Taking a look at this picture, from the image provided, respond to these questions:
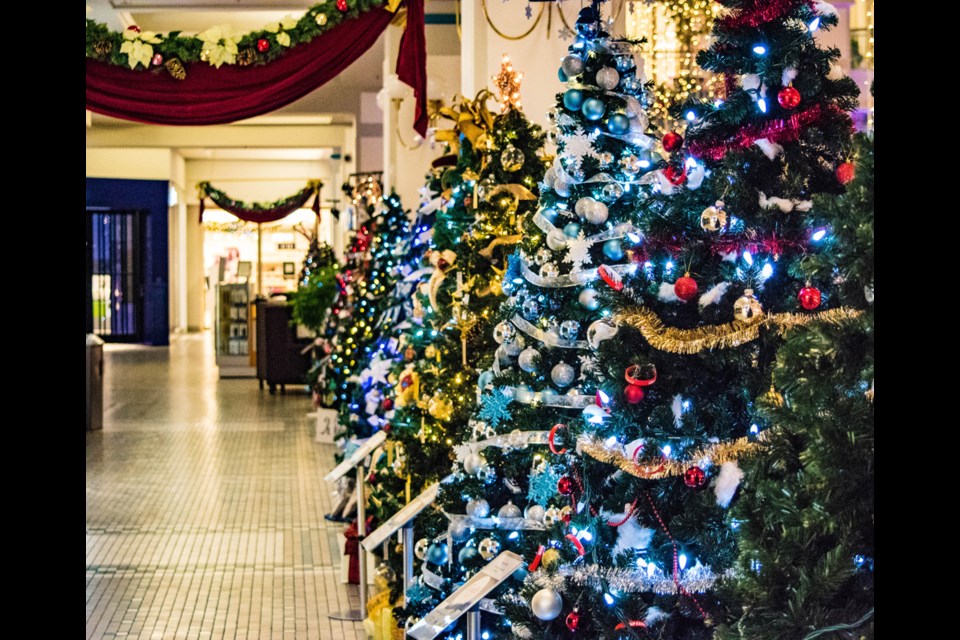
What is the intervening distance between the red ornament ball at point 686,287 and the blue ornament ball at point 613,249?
0.55m

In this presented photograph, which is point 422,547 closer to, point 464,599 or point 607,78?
point 464,599

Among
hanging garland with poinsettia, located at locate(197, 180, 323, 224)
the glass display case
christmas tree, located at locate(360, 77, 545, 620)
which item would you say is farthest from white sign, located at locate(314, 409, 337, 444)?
hanging garland with poinsettia, located at locate(197, 180, 323, 224)

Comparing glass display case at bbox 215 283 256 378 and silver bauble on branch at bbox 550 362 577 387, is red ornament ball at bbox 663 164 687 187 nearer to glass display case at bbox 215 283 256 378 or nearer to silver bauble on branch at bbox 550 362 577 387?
silver bauble on branch at bbox 550 362 577 387

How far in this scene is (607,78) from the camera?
342 cm

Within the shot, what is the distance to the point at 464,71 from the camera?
6406mm

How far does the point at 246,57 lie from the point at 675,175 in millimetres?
4296

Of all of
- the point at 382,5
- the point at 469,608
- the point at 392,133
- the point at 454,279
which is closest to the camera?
the point at 469,608

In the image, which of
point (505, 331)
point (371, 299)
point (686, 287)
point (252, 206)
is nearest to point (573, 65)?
point (505, 331)

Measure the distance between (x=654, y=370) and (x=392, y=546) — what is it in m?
2.78

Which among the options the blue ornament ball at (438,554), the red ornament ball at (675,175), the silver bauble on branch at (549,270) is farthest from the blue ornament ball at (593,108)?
the blue ornament ball at (438,554)

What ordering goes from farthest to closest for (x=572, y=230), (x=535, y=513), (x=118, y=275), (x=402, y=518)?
1. (x=118, y=275)
2. (x=402, y=518)
3. (x=535, y=513)
4. (x=572, y=230)

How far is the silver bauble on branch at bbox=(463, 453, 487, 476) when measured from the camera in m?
3.93

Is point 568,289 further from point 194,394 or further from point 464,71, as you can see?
point 194,394
